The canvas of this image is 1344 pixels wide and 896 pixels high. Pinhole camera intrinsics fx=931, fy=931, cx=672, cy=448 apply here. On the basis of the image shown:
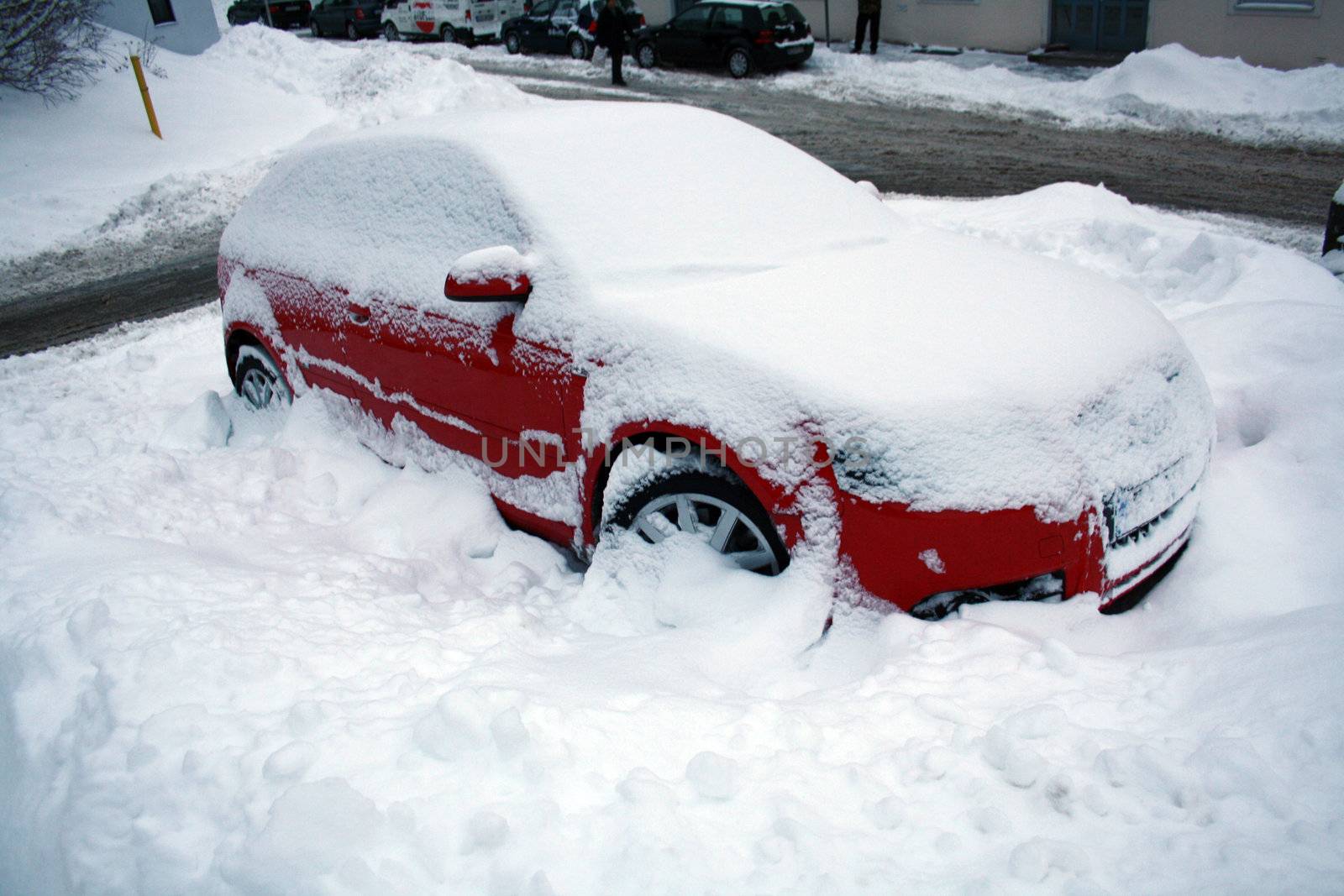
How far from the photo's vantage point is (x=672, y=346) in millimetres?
2906

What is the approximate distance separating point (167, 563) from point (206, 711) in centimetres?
100

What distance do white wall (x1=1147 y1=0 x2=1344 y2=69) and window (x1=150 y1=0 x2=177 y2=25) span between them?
17322 millimetres

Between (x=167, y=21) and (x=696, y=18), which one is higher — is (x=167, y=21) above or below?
above

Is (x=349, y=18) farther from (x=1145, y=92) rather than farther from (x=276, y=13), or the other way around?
(x=1145, y=92)

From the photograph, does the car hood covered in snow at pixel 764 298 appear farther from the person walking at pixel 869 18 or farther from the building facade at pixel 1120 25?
the person walking at pixel 869 18

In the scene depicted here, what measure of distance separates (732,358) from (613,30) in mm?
17013

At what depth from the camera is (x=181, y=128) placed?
→ 12383 millimetres

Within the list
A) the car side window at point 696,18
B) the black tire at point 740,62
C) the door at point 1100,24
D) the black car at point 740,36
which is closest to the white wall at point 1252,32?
the door at point 1100,24

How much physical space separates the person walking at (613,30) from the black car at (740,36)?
5.25ft

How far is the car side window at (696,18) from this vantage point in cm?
1861

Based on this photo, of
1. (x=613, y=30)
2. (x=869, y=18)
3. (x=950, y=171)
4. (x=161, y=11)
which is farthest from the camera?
(x=869, y=18)

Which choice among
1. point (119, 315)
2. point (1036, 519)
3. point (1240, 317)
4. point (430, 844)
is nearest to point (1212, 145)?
point (1240, 317)

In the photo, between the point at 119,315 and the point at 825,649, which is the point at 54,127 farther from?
the point at 825,649

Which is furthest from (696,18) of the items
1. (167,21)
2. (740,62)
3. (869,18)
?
(167,21)
